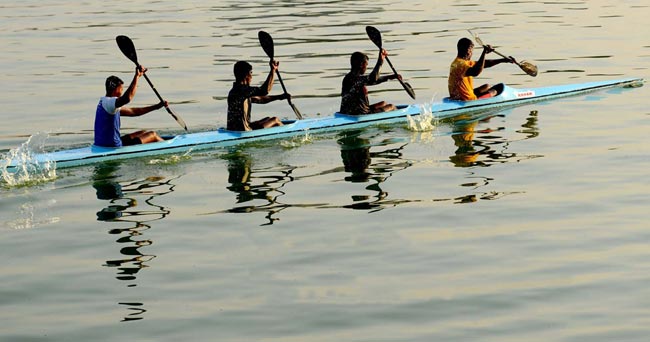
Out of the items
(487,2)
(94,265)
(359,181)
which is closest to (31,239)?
(94,265)

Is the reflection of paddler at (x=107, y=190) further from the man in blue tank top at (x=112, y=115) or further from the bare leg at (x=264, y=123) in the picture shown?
the bare leg at (x=264, y=123)

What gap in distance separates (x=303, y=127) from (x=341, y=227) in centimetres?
472

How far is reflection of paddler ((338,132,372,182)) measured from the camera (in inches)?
538

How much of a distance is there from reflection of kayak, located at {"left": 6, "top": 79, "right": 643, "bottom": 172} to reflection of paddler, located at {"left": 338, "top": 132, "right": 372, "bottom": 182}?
46cm

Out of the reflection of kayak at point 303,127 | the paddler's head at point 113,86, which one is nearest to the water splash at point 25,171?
the reflection of kayak at point 303,127

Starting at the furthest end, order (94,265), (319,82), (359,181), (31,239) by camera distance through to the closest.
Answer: (319,82), (359,181), (31,239), (94,265)

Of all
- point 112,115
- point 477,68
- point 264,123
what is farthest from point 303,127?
point 477,68

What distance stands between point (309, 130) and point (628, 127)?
14.4 ft

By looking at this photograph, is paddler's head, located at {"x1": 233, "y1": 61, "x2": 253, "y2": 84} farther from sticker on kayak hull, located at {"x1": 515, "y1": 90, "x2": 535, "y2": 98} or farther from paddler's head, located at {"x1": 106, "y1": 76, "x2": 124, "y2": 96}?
sticker on kayak hull, located at {"x1": 515, "y1": 90, "x2": 535, "y2": 98}

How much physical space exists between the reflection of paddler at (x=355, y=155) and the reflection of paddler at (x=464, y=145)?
1.12 meters

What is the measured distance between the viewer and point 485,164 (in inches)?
548

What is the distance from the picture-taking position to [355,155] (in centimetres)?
1483

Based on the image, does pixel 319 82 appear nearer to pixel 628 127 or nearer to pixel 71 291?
pixel 628 127

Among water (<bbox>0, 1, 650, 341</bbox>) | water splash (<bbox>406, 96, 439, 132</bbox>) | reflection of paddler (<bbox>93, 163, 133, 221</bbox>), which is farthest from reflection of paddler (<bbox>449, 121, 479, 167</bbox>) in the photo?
reflection of paddler (<bbox>93, 163, 133, 221</bbox>)
